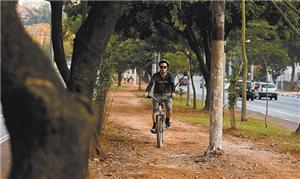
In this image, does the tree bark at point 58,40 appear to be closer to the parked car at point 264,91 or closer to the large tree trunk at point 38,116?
the large tree trunk at point 38,116

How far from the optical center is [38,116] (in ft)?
7.98

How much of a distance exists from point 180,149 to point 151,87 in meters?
1.44

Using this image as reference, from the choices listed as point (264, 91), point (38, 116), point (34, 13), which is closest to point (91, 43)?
point (38, 116)

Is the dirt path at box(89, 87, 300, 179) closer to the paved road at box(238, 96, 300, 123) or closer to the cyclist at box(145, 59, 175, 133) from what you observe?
the cyclist at box(145, 59, 175, 133)

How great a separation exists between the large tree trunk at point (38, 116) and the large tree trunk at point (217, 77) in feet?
23.5

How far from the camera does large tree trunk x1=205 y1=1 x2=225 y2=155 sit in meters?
9.70

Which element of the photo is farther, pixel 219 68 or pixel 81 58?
pixel 219 68

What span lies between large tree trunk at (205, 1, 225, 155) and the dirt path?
322mm

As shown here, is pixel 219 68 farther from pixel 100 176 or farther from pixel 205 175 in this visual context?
pixel 100 176

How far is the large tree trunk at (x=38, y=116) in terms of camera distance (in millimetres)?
2436

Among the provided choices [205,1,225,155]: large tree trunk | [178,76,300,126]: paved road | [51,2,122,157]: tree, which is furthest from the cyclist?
[178,76,300,126]: paved road

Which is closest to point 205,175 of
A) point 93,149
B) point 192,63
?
point 93,149

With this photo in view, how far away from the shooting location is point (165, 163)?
9055 mm

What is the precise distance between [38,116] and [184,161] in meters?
7.03
